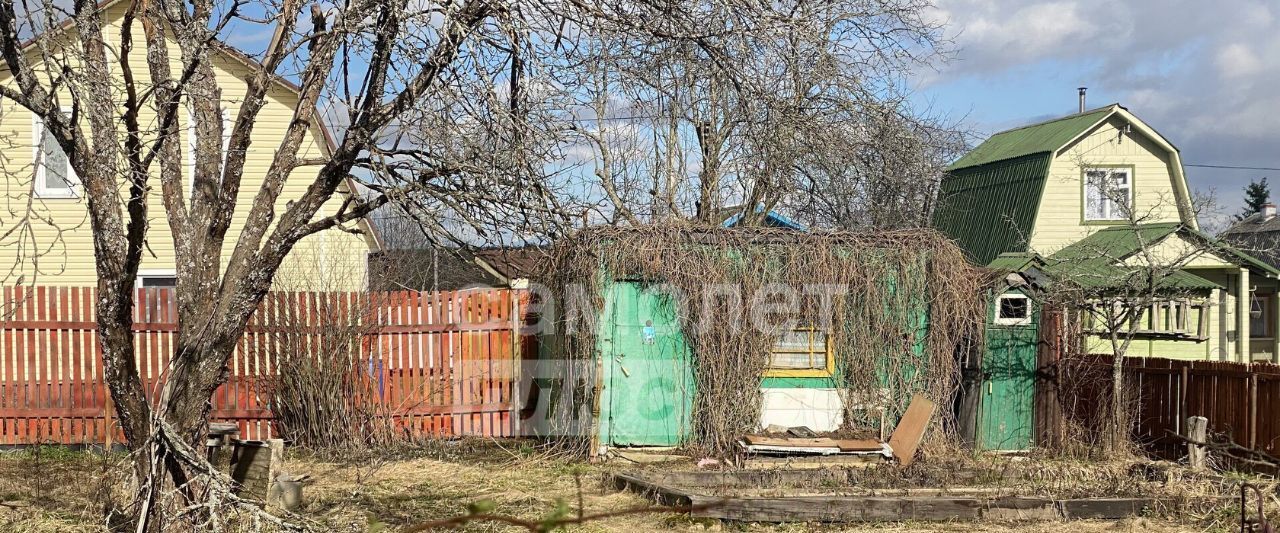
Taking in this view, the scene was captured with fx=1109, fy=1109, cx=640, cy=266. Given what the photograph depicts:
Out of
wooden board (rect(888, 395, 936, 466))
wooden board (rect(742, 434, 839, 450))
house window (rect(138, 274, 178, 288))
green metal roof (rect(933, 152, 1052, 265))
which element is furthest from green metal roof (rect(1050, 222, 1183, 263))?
house window (rect(138, 274, 178, 288))

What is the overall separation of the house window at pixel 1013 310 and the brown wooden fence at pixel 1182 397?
645 millimetres

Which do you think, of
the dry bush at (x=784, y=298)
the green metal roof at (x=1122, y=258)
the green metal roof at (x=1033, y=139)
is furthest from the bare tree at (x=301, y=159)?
the green metal roof at (x=1033, y=139)

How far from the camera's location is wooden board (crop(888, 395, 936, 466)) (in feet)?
37.3

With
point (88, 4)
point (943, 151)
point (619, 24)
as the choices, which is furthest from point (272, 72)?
point (943, 151)

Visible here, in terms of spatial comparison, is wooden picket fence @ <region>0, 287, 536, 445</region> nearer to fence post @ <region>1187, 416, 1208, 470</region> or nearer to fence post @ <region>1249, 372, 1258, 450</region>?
fence post @ <region>1187, 416, 1208, 470</region>

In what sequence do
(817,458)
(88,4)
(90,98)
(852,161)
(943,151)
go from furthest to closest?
1. (943,151)
2. (852,161)
3. (817,458)
4. (88,4)
5. (90,98)

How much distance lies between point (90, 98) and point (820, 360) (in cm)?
810

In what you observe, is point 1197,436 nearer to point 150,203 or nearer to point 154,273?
point 154,273

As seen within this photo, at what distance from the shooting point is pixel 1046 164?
76.9 ft

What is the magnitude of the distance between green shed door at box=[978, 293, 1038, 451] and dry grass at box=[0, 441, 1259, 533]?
27.8 inches

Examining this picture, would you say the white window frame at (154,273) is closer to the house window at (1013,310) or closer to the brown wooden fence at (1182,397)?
the house window at (1013,310)

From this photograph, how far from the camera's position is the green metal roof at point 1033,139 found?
78.7 feet

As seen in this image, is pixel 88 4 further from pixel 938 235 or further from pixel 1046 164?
pixel 1046 164

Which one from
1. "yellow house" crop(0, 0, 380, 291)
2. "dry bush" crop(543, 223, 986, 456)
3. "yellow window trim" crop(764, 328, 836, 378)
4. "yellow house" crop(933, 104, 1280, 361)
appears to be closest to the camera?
"dry bush" crop(543, 223, 986, 456)
